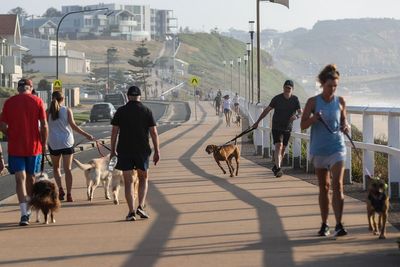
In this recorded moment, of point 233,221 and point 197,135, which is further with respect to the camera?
point 197,135

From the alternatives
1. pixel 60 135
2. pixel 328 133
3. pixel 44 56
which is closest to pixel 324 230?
pixel 328 133

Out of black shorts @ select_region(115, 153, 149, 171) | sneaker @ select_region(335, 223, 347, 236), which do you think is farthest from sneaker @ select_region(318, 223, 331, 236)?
black shorts @ select_region(115, 153, 149, 171)

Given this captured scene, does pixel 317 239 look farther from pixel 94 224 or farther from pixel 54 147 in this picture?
pixel 54 147

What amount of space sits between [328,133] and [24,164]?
3942 millimetres

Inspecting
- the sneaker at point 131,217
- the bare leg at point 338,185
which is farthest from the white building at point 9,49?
the bare leg at point 338,185

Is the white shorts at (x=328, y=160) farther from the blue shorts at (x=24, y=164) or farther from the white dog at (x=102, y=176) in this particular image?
the white dog at (x=102, y=176)

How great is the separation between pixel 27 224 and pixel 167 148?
1969cm

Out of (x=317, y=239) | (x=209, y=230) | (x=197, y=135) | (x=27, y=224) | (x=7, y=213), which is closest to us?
(x=317, y=239)

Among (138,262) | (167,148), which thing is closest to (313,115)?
(138,262)

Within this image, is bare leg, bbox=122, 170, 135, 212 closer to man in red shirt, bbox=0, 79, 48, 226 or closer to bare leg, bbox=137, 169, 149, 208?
bare leg, bbox=137, 169, 149, 208

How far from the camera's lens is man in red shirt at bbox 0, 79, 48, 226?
13586 mm

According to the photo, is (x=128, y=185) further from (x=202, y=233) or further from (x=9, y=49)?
(x=9, y=49)

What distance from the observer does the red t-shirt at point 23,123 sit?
13.6 m

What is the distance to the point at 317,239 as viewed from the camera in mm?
11641
